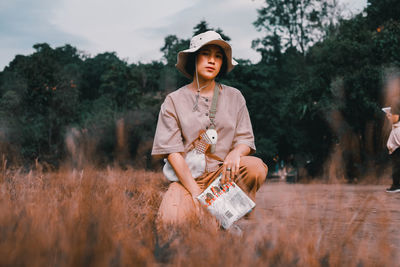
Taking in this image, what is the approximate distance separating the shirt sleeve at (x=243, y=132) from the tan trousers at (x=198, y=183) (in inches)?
6.5

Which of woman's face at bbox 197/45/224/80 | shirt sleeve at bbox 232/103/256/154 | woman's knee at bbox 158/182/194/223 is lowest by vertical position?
woman's knee at bbox 158/182/194/223

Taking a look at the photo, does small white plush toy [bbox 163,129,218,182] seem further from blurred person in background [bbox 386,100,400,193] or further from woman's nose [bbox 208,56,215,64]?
blurred person in background [bbox 386,100,400,193]

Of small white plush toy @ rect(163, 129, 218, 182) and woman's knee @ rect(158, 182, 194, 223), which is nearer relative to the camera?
woman's knee @ rect(158, 182, 194, 223)

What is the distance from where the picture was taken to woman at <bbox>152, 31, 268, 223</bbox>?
9.16 feet

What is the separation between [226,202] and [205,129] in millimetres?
669

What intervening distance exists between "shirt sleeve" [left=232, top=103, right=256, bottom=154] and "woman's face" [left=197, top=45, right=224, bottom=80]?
0.40m

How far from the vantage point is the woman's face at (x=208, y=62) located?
3.13 metres

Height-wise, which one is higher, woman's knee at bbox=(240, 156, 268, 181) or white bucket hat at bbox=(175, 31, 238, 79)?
white bucket hat at bbox=(175, 31, 238, 79)

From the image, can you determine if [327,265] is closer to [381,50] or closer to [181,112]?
[181,112]

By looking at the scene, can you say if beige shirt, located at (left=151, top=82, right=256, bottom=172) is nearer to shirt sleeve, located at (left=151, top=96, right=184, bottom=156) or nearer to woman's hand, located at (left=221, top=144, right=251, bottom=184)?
shirt sleeve, located at (left=151, top=96, right=184, bottom=156)

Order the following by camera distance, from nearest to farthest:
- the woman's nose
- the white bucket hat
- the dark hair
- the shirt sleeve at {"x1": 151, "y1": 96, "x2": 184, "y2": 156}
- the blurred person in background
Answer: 1. the shirt sleeve at {"x1": 151, "y1": 96, "x2": 184, "y2": 156}
2. the white bucket hat
3. the woman's nose
4. the dark hair
5. the blurred person in background

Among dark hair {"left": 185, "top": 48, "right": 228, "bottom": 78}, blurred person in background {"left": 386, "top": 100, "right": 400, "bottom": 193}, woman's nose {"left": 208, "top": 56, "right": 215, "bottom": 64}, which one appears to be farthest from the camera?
blurred person in background {"left": 386, "top": 100, "right": 400, "bottom": 193}

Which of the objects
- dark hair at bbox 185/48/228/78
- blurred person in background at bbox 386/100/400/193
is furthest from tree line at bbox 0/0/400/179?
dark hair at bbox 185/48/228/78

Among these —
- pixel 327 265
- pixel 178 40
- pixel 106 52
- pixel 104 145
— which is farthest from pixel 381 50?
pixel 106 52
